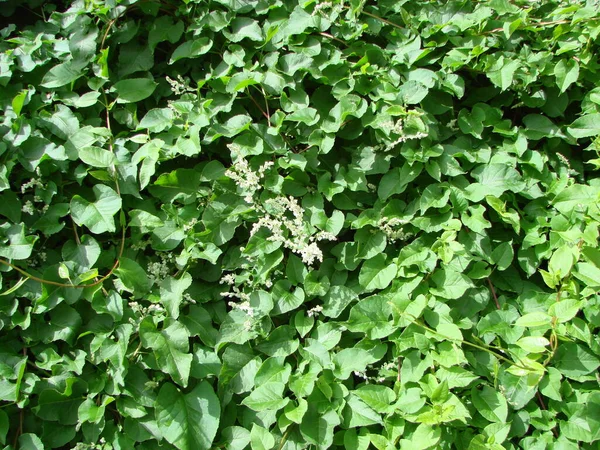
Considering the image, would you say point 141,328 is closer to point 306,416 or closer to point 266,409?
point 266,409

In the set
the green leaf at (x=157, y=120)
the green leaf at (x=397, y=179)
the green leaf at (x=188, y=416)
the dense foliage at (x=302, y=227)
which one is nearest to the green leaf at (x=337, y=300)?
the dense foliage at (x=302, y=227)

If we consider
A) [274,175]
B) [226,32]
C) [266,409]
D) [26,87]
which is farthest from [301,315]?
[26,87]

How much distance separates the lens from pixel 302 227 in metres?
1.82

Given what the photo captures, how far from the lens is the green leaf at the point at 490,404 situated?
166 centimetres

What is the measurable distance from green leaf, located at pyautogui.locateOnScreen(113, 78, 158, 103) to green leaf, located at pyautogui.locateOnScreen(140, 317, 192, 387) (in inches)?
33.1

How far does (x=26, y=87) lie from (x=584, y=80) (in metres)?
2.20

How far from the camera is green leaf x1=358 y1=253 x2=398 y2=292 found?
183 centimetres

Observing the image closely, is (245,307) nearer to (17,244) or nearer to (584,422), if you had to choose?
(17,244)

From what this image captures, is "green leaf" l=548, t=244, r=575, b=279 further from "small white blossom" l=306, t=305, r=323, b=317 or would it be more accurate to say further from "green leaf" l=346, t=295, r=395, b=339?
"small white blossom" l=306, t=305, r=323, b=317

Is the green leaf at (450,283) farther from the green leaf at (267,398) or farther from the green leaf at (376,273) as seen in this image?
the green leaf at (267,398)

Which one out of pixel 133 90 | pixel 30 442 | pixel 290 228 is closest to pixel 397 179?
pixel 290 228

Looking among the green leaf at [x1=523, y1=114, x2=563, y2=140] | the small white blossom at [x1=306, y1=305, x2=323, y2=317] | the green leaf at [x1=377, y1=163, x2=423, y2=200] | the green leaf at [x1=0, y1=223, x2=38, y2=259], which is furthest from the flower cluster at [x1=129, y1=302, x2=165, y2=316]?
the green leaf at [x1=523, y1=114, x2=563, y2=140]

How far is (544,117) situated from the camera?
2.04 meters

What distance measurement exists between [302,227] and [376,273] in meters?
0.31
